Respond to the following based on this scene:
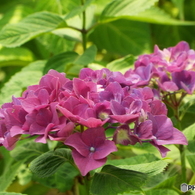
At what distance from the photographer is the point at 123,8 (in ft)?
3.13

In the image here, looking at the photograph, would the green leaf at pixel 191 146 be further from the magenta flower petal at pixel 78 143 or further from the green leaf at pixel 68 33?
the green leaf at pixel 68 33

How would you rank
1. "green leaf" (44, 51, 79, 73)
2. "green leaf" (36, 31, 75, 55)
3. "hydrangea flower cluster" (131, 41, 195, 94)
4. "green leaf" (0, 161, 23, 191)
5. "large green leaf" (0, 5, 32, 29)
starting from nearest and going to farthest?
"hydrangea flower cluster" (131, 41, 195, 94) → "green leaf" (0, 161, 23, 191) → "green leaf" (44, 51, 79, 73) → "green leaf" (36, 31, 75, 55) → "large green leaf" (0, 5, 32, 29)

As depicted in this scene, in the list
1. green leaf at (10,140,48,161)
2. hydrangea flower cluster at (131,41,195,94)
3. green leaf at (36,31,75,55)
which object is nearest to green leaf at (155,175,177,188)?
hydrangea flower cluster at (131,41,195,94)

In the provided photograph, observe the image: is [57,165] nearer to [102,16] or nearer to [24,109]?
[24,109]

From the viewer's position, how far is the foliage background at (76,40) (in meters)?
0.89

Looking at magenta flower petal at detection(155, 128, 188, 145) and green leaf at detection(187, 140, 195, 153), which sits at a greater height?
magenta flower petal at detection(155, 128, 188, 145)

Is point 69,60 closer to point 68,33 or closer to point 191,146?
point 68,33

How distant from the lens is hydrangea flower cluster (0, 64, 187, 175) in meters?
0.53

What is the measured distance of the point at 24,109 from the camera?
0.56 m

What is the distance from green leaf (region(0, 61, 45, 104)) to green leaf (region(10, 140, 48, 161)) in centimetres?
10

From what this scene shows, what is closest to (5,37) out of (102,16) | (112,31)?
(102,16)

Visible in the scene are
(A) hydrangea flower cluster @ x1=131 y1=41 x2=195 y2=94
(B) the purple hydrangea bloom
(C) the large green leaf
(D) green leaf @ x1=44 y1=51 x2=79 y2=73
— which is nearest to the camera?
(B) the purple hydrangea bloom

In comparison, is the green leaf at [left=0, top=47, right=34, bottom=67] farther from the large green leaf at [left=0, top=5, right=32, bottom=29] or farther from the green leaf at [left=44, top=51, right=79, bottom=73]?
the green leaf at [left=44, top=51, right=79, bottom=73]

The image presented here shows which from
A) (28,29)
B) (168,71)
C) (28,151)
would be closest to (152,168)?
(168,71)
